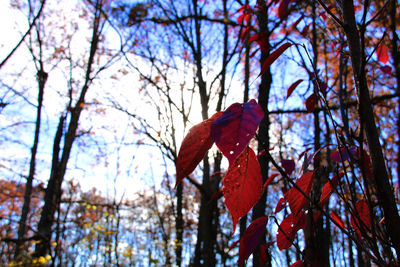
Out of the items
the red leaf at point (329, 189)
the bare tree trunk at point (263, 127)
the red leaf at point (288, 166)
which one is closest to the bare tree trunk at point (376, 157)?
the red leaf at point (329, 189)

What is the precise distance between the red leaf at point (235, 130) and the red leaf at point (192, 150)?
0.06 meters

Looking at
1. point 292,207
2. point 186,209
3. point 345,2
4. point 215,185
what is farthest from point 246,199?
point 186,209

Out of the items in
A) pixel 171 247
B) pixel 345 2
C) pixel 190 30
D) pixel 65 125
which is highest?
pixel 65 125

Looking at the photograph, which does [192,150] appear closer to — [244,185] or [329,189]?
[244,185]

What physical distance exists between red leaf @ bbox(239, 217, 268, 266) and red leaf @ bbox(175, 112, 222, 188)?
30 centimetres

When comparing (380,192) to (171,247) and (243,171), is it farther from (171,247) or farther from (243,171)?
(171,247)

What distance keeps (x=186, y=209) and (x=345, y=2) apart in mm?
11938

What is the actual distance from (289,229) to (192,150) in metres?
0.41

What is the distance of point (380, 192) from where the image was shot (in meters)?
0.54

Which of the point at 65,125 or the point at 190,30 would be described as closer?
the point at 190,30

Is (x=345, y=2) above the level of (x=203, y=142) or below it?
above

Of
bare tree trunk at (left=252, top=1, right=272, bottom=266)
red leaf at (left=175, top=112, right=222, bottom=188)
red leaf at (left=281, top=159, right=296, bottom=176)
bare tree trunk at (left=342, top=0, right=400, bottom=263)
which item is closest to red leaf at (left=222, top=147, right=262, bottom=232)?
red leaf at (left=175, top=112, right=222, bottom=188)

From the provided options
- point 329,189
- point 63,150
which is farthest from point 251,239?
point 63,150

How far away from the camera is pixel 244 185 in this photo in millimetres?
531
